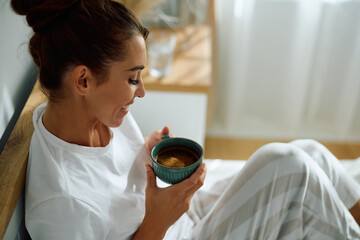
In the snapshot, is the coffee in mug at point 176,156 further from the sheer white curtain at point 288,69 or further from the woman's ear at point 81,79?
the sheer white curtain at point 288,69

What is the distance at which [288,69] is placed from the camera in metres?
2.19

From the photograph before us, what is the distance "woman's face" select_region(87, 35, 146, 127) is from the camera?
0.91 metres

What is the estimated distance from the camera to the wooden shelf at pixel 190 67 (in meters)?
1.66

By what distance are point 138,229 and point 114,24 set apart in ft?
1.65

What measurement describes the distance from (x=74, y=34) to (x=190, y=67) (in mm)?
982

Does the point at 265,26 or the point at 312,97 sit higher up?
the point at 265,26

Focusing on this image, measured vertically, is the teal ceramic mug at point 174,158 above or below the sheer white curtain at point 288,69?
above

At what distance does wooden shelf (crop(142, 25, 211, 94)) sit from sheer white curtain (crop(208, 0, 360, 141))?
183 millimetres

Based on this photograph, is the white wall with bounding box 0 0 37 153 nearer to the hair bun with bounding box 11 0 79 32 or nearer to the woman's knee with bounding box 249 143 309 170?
the hair bun with bounding box 11 0 79 32

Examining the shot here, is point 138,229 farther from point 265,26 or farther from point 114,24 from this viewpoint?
point 265,26

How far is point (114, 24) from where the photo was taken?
870mm

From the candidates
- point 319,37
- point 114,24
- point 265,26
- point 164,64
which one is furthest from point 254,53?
point 114,24

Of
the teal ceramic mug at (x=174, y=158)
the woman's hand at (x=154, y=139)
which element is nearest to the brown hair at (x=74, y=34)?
the teal ceramic mug at (x=174, y=158)

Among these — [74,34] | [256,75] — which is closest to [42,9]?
[74,34]
